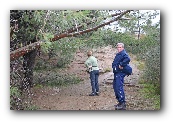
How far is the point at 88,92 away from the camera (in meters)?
6.05

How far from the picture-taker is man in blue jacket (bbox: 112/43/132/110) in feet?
19.7

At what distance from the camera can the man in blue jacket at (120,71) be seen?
236 inches

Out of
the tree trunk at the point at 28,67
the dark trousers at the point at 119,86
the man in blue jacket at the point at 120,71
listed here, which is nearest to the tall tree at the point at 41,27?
the tree trunk at the point at 28,67

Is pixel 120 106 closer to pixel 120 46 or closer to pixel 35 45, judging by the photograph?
pixel 120 46

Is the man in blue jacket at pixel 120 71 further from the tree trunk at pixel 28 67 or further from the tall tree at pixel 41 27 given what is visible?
the tree trunk at pixel 28 67

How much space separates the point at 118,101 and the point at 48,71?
76cm

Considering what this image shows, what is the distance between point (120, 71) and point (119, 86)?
151 millimetres

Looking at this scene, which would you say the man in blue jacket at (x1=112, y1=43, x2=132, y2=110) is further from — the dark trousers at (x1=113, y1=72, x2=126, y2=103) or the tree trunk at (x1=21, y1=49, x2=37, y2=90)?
the tree trunk at (x1=21, y1=49, x2=37, y2=90)

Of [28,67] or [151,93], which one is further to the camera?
[28,67]

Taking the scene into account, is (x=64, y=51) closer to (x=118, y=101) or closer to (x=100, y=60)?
(x=100, y=60)

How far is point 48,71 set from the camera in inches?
237

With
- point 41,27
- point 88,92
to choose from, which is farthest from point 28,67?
point 88,92

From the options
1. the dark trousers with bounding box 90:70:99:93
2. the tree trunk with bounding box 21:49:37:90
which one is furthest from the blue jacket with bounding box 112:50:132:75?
the tree trunk with bounding box 21:49:37:90
